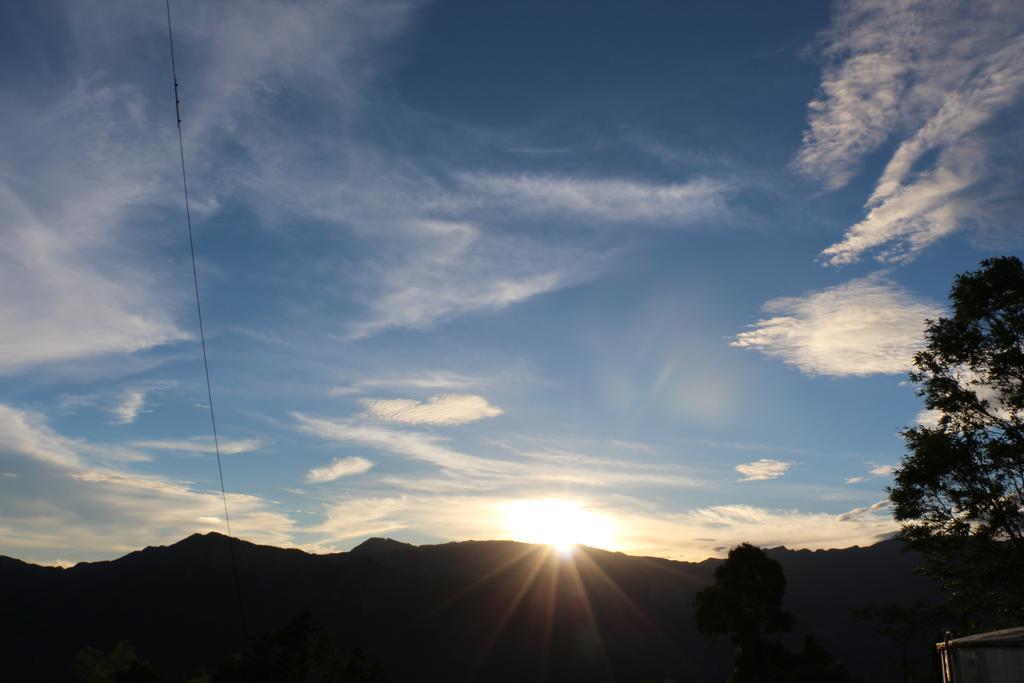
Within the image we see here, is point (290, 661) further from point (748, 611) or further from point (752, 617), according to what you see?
point (752, 617)

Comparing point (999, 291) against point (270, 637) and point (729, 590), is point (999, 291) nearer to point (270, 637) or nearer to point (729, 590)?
point (729, 590)

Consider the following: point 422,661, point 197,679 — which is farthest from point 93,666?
point 422,661

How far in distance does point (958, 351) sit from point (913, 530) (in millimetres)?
7707

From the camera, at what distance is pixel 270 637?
55.3 meters

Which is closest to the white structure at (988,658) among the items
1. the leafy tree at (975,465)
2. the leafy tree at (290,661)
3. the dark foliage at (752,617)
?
the leafy tree at (975,465)

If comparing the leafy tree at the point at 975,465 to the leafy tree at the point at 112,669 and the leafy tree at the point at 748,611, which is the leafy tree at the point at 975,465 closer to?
the leafy tree at the point at 748,611

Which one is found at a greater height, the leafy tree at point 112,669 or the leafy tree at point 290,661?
the leafy tree at point 290,661

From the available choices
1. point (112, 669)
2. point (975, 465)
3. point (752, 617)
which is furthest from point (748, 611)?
point (112, 669)

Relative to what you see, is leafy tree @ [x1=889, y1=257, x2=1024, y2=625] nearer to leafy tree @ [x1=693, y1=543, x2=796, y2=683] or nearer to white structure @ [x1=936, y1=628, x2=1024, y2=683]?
white structure @ [x1=936, y1=628, x2=1024, y2=683]

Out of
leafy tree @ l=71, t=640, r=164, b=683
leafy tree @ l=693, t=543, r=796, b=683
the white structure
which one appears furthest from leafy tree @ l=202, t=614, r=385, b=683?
the white structure

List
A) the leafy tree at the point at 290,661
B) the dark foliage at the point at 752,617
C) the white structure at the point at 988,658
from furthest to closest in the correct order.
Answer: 1. the dark foliage at the point at 752,617
2. the leafy tree at the point at 290,661
3. the white structure at the point at 988,658

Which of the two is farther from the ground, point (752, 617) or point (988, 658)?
point (988, 658)

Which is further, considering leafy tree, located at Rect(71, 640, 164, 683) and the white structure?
leafy tree, located at Rect(71, 640, 164, 683)

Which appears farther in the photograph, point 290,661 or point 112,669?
point 112,669
